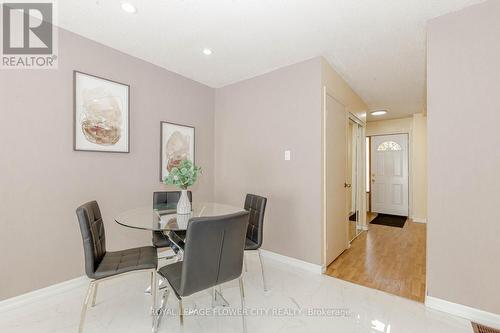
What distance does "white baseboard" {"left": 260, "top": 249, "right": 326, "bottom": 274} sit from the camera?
2.52 metres

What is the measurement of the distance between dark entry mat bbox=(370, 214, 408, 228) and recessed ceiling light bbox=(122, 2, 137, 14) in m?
5.43

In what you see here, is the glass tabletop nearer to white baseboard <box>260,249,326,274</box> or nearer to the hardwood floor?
white baseboard <box>260,249,326,274</box>

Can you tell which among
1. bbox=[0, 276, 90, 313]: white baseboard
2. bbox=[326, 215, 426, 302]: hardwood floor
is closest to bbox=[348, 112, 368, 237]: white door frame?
bbox=[326, 215, 426, 302]: hardwood floor

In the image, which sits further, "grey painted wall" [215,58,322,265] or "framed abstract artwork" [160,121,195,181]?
"framed abstract artwork" [160,121,195,181]

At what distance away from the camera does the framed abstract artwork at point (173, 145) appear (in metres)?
2.95

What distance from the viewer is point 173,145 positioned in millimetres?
3064

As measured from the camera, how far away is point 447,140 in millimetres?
1827

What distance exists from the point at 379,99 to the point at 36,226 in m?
5.09

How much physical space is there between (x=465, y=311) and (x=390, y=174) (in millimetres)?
4196

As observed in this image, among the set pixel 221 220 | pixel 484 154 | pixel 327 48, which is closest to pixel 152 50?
pixel 327 48

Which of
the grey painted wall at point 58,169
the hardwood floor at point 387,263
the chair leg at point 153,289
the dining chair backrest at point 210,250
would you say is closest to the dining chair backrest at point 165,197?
the grey painted wall at point 58,169

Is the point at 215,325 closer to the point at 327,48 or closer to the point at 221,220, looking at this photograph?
the point at 221,220

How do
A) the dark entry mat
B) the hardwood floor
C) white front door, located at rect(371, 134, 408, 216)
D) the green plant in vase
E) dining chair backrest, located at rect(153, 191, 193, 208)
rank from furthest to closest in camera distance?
white front door, located at rect(371, 134, 408, 216) < the dark entry mat < dining chair backrest, located at rect(153, 191, 193, 208) < the hardwood floor < the green plant in vase

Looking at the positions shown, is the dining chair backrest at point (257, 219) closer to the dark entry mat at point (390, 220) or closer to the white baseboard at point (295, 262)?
the white baseboard at point (295, 262)
